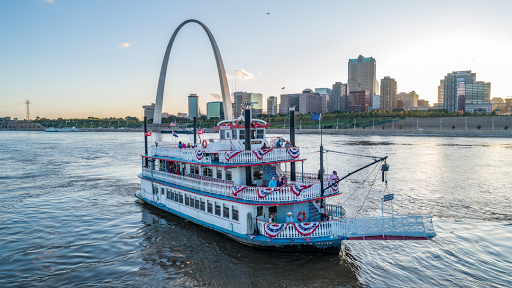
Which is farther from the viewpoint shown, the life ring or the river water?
the life ring

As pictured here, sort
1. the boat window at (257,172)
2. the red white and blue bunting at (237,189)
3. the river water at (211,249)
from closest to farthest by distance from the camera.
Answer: the river water at (211,249) → the red white and blue bunting at (237,189) → the boat window at (257,172)

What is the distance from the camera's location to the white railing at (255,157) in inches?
651

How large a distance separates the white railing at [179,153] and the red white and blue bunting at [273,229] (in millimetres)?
5131

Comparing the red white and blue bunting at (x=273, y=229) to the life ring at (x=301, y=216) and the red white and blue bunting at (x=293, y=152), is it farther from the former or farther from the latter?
the red white and blue bunting at (x=293, y=152)

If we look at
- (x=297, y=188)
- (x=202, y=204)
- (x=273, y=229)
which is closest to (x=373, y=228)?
(x=297, y=188)

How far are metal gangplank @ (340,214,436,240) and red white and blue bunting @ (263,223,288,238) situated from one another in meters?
3.00

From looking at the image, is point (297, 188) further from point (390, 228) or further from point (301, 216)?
point (390, 228)

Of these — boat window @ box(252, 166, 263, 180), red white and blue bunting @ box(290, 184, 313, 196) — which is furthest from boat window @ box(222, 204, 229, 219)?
red white and blue bunting @ box(290, 184, 313, 196)

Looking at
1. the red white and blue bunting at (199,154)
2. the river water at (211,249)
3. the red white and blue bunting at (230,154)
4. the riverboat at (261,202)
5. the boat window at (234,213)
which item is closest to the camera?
the riverboat at (261,202)

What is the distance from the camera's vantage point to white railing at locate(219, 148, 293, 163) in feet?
54.3

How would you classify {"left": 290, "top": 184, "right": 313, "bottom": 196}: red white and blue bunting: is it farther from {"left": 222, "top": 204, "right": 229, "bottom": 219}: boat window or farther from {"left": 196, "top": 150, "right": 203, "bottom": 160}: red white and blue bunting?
{"left": 196, "top": 150, "right": 203, "bottom": 160}: red white and blue bunting

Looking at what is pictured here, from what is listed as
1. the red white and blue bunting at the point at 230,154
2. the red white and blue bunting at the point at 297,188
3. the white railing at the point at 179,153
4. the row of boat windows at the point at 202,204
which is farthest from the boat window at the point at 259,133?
A: the red white and blue bunting at the point at 297,188

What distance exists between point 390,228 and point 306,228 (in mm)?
3637

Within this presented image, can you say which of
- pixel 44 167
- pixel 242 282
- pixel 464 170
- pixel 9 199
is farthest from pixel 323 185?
pixel 44 167
